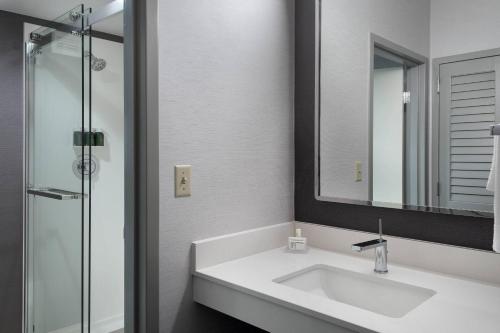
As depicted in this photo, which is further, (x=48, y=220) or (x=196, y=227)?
(x=48, y=220)

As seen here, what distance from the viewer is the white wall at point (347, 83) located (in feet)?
4.98

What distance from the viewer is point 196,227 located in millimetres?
1385

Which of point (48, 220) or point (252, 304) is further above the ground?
point (48, 220)

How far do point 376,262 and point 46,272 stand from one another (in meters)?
1.69

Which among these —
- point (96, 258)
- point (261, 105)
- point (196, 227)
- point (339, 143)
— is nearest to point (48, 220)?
point (96, 258)

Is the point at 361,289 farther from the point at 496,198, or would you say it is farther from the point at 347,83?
the point at 347,83

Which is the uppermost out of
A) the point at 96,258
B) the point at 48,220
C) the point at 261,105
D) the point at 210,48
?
the point at 210,48

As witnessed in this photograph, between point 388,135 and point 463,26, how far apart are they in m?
0.43

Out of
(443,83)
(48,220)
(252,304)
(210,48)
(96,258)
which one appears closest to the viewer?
(252,304)

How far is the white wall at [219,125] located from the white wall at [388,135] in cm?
39

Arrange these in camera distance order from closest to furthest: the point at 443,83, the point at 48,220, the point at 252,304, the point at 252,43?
the point at 252,304 → the point at 443,83 → the point at 252,43 → the point at 48,220

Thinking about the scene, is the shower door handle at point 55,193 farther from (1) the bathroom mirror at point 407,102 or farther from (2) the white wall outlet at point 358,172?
(2) the white wall outlet at point 358,172

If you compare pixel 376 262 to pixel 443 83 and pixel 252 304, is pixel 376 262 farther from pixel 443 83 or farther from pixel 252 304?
pixel 443 83

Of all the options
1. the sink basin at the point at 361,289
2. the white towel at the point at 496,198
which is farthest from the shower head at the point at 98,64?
the white towel at the point at 496,198
